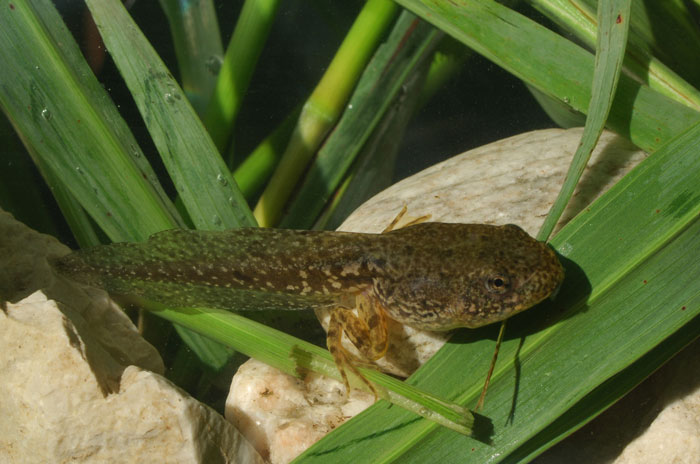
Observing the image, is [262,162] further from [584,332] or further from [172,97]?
[584,332]

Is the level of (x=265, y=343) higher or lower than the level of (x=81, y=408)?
higher

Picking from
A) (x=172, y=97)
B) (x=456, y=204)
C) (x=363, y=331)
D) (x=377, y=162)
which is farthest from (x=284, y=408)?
(x=377, y=162)

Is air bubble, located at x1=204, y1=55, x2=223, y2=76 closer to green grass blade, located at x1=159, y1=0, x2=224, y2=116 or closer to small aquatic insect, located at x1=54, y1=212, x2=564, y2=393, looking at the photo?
green grass blade, located at x1=159, y1=0, x2=224, y2=116

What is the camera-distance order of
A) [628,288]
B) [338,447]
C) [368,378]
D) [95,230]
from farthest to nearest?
[95,230] → [368,378] → [338,447] → [628,288]

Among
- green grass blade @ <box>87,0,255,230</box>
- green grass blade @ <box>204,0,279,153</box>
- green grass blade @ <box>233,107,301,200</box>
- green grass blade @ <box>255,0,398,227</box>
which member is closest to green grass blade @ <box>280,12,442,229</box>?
green grass blade @ <box>255,0,398,227</box>

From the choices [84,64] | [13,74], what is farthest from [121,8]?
[13,74]

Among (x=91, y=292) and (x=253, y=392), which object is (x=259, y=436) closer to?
(x=253, y=392)
